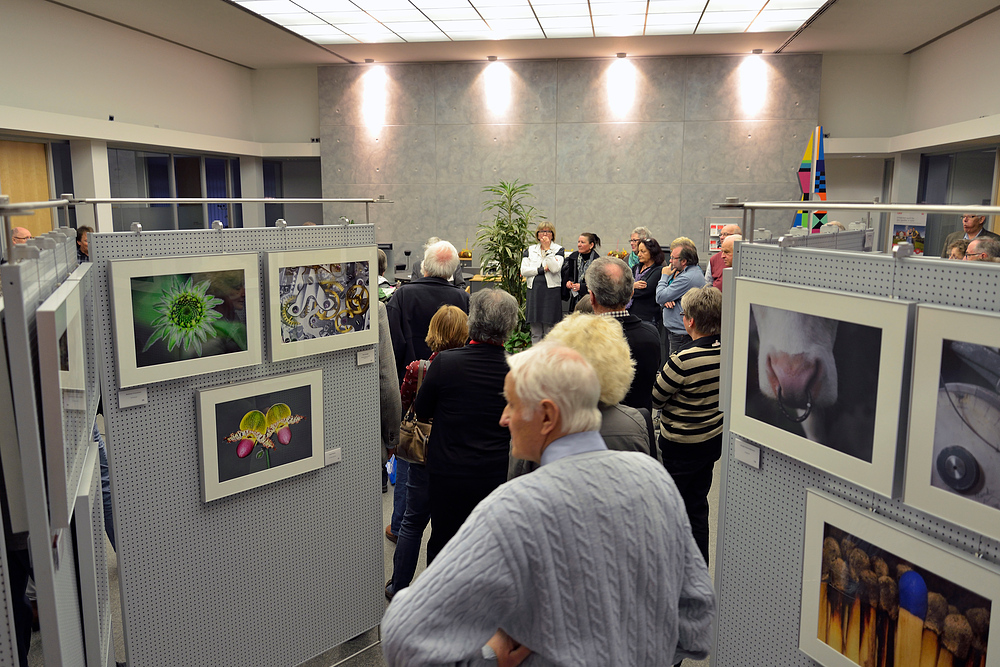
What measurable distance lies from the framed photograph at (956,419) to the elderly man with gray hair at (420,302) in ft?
11.7

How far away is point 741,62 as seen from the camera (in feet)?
38.8

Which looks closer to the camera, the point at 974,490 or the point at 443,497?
the point at 974,490

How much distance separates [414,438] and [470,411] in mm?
570

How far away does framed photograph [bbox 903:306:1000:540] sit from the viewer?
1670mm

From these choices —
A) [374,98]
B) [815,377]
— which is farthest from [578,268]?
[815,377]

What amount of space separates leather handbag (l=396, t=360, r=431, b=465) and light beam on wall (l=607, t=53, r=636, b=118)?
9.59m

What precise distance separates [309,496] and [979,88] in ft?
33.1

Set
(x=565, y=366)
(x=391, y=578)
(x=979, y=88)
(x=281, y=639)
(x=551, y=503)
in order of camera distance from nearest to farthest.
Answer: (x=551, y=503) < (x=565, y=366) < (x=281, y=639) < (x=391, y=578) < (x=979, y=88)

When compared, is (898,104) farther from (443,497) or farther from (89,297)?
(89,297)

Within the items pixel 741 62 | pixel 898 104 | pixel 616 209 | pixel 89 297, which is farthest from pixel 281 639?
pixel 898 104

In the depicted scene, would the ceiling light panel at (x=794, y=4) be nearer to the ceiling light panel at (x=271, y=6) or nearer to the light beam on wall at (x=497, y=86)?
the light beam on wall at (x=497, y=86)

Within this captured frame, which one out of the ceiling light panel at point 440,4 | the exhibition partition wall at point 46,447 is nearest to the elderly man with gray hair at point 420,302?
the exhibition partition wall at point 46,447

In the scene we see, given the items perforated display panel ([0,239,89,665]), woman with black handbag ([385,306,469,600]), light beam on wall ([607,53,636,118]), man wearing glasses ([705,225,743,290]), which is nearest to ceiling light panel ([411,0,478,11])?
light beam on wall ([607,53,636,118])

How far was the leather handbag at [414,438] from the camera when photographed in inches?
146
